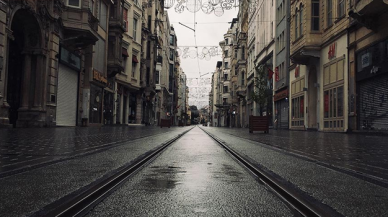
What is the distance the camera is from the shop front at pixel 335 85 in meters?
19.2

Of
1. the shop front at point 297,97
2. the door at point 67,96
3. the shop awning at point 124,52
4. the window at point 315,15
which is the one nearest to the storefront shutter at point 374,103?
the window at point 315,15

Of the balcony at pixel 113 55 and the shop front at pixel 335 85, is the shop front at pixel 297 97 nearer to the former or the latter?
the shop front at pixel 335 85

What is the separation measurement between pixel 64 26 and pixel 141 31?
2044cm

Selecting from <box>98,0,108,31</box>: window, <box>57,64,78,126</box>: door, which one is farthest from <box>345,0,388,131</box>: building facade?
<box>98,0,108,31</box>: window

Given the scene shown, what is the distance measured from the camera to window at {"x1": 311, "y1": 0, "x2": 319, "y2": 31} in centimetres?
2275

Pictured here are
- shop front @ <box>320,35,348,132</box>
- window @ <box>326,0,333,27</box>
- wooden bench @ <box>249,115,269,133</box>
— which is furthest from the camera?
window @ <box>326,0,333,27</box>

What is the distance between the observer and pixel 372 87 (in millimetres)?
16422

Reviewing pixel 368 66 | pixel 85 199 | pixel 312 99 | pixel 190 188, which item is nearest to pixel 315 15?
pixel 312 99

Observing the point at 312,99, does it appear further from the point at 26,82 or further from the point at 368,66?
the point at 26,82

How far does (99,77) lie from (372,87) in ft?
62.6

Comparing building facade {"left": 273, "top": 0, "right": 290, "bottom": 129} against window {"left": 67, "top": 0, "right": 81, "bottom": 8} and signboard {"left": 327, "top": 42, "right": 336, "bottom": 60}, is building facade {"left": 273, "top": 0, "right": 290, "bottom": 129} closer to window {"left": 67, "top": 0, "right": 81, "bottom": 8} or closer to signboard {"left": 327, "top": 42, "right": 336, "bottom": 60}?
signboard {"left": 327, "top": 42, "right": 336, "bottom": 60}

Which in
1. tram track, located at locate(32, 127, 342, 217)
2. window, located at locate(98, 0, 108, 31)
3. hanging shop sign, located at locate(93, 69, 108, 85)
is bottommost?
tram track, located at locate(32, 127, 342, 217)

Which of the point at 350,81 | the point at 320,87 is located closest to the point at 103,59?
the point at 320,87

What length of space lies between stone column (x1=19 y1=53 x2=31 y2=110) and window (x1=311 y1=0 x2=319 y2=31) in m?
17.2
